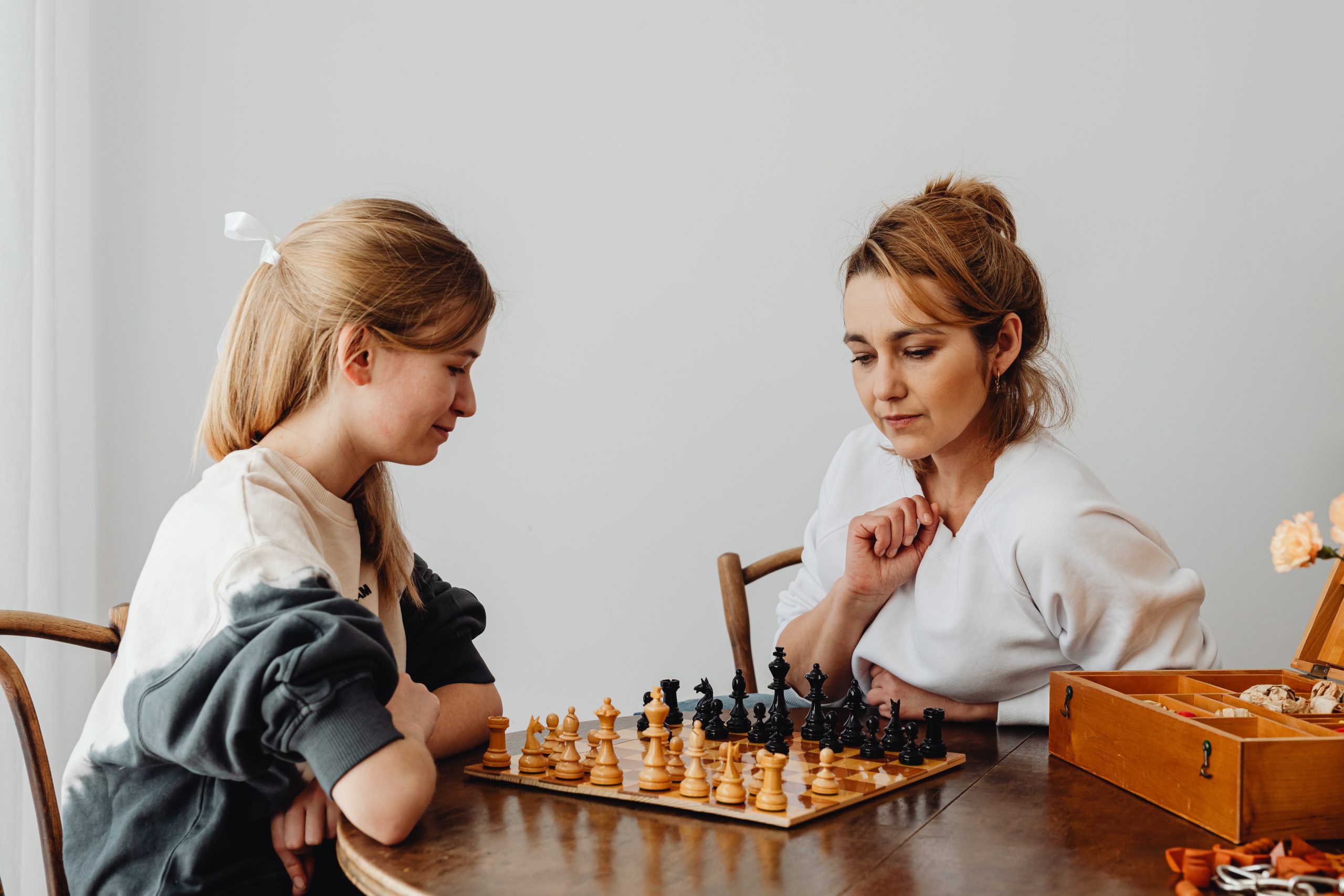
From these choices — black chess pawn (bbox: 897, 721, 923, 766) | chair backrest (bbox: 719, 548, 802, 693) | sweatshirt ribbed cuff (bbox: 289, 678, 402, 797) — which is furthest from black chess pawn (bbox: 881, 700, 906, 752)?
chair backrest (bbox: 719, 548, 802, 693)

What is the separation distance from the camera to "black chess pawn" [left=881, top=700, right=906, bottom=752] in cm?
134

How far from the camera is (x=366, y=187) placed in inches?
108

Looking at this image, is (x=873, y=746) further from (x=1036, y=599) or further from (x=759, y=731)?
(x=1036, y=599)

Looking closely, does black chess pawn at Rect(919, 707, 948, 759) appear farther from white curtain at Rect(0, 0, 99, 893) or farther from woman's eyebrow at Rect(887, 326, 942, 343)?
white curtain at Rect(0, 0, 99, 893)

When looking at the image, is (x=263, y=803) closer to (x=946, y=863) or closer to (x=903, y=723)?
(x=946, y=863)

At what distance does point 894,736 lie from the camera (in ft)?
4.40

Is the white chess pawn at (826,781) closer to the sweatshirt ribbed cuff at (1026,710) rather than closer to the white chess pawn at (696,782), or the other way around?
the white chess pawn at (696,782)

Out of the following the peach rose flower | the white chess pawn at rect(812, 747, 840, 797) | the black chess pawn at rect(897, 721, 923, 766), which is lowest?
the black chess pawn at rect(897, 721, 923, 766)

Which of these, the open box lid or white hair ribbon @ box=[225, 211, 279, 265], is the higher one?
white hair ribbon @ box=[225, 211, 279, 265]

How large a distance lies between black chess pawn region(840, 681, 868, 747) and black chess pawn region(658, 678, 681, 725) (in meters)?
0.23

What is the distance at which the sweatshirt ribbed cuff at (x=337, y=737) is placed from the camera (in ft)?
3.30

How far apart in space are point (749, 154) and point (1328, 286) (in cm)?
134

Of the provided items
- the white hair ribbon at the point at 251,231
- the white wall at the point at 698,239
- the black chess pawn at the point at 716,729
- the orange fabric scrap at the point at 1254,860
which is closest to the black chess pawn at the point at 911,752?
the black chess pawn at the point at 716,729

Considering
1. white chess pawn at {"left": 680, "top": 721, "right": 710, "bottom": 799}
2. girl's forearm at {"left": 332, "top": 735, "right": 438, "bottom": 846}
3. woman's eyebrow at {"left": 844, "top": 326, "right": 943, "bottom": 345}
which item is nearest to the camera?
girl's forearm at {"left": 332, "top": 735, "right": 438, "bottom": 846}
